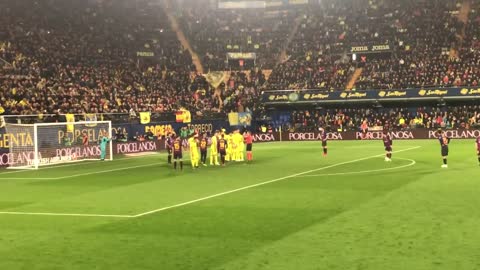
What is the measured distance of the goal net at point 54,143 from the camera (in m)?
35.8

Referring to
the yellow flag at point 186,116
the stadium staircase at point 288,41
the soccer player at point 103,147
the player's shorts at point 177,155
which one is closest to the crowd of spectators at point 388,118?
the stadium staircase at point 288,41

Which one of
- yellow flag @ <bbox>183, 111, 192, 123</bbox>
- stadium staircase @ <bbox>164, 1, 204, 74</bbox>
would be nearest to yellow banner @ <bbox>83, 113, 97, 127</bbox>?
yellow flag @ <bbox>183, 111, 192, 123</bbox>

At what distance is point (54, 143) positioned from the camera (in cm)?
3834

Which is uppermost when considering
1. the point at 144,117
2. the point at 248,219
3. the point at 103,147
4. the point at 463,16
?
the point at 463,16

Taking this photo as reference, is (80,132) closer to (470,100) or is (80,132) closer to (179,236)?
(179,236)

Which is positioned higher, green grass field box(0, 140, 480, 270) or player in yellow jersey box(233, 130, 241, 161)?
player in yellow jersey box(233, 130, 241, 161)

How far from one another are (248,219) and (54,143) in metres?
25.1

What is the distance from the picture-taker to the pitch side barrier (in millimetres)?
52594

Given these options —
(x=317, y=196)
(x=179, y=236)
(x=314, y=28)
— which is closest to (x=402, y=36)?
(x=314, y=28)

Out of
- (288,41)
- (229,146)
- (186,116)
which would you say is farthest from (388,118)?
(229,146)

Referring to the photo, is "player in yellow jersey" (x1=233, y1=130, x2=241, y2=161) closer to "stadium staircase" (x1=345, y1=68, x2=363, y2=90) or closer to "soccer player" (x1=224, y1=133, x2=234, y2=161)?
"soccer player" (x1=224, y1=133, x2=234, y2=161)

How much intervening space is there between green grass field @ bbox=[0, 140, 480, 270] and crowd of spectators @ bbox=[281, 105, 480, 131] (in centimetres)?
2659

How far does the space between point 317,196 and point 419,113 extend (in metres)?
39.5

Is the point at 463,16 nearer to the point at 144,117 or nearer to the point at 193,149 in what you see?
the point at 144,117
